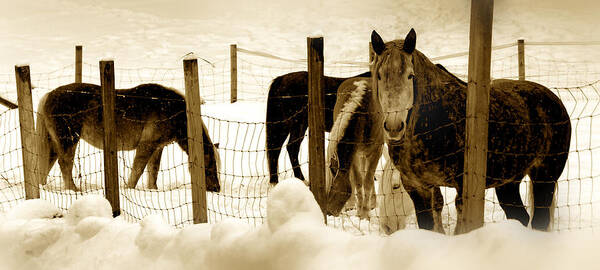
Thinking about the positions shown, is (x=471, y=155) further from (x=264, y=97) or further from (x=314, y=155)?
(x=264, y=97)

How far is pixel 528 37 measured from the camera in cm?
2039

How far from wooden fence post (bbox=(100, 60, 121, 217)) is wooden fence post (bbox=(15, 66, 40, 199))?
0.92m

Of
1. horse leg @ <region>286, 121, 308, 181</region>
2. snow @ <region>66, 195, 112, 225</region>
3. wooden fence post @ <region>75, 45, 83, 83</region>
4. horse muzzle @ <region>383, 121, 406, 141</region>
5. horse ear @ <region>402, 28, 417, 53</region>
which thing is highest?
wooden fence post @ <region>75, 45, 83, 83</region>

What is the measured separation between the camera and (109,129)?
5875 mm

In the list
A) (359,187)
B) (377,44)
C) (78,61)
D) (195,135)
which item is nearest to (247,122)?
(359,187)

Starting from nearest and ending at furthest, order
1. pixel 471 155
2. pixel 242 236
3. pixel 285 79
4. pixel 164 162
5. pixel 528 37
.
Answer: pixel 242 236 → pixel 471 155 → pixel 285 79 → pixel 164 162 → pixel 528 37

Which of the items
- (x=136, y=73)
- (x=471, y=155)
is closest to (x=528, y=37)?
(x=136, y=73)

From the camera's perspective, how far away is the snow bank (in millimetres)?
2633

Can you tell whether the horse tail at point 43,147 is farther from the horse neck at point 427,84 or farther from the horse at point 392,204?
the horse neck at point 427,84

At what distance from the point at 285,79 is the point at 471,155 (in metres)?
3.47

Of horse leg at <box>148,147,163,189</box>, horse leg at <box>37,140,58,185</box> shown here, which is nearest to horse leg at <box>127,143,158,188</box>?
horse leg at <box>148,147,163,189</box>

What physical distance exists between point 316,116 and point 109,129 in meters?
1.99

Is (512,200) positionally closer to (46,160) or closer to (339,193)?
(339,193)

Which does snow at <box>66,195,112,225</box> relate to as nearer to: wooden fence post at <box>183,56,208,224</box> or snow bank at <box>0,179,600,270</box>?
snow bank at <box>0,179,600,270</box>
